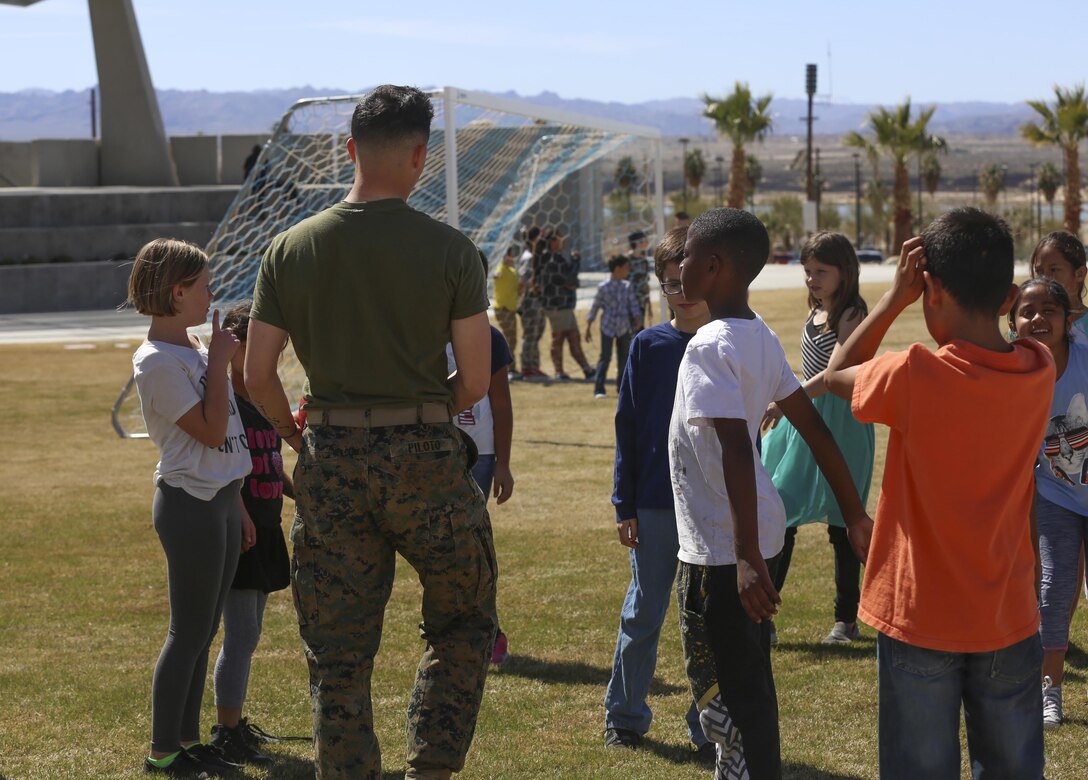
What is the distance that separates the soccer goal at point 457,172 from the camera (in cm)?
1338

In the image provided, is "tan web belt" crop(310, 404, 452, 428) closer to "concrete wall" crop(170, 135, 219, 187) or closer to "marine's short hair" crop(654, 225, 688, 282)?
"marine's short hair" crop(654, 225, 688, 282)

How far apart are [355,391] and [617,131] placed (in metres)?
11.7

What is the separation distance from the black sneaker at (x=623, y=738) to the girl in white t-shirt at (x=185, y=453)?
4.37 feet

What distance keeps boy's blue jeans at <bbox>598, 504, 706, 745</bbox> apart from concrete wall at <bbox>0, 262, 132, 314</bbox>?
2588cm

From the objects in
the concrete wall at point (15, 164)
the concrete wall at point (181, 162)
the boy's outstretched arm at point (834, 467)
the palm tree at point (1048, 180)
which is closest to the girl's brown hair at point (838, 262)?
the boy's outstretched arm at point (834, 467)

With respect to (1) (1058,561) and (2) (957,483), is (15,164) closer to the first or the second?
(1) (1058,561)

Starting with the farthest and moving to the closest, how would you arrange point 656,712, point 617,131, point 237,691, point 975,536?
point 617,131, point 656,712, point 237,691, point 975,536

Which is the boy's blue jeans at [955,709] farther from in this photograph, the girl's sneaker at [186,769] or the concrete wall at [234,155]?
the concrete wall at [234,155]

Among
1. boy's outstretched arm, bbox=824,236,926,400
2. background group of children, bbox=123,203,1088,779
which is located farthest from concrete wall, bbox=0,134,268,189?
boy's outstretched arm, bbox=824,236,926,400

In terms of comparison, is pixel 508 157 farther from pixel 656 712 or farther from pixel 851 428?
pixel 656 712

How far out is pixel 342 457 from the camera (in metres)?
3.26

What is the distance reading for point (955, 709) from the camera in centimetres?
290

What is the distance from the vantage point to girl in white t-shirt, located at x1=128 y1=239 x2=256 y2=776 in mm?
3912

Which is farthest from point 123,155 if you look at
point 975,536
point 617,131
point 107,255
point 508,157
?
point 975,536
